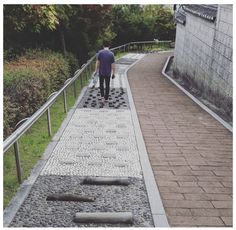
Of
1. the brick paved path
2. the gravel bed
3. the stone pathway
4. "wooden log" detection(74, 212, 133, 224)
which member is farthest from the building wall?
"wooden log" detection(74, 212, 133, 224)

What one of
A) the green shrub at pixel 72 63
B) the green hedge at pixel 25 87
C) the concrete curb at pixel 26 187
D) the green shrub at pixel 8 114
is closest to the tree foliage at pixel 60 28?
the green shrub at pixel 72 63

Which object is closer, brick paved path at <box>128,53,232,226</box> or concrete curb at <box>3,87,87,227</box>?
concrete curb at <box>3,87,87,227</box>

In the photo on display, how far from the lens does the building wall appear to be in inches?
362

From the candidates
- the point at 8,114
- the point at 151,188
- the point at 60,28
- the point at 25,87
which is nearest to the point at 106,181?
the point at 151,188

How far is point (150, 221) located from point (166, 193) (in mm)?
772

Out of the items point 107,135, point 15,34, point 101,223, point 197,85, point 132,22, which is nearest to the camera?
point 101,223

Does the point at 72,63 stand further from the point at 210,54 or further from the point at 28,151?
the point at 28,151

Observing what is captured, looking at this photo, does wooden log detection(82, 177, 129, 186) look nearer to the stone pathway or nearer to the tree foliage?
the stone pathway

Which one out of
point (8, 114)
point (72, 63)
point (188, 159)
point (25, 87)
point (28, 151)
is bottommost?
point (188, 159)

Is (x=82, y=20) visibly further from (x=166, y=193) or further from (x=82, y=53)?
(x=166, y=193)

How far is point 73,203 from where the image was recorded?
4441mm

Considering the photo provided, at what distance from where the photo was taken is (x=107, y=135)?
7.24 meters

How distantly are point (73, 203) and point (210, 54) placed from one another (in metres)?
8.00

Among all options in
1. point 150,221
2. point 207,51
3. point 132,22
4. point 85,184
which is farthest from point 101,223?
point 132,22
